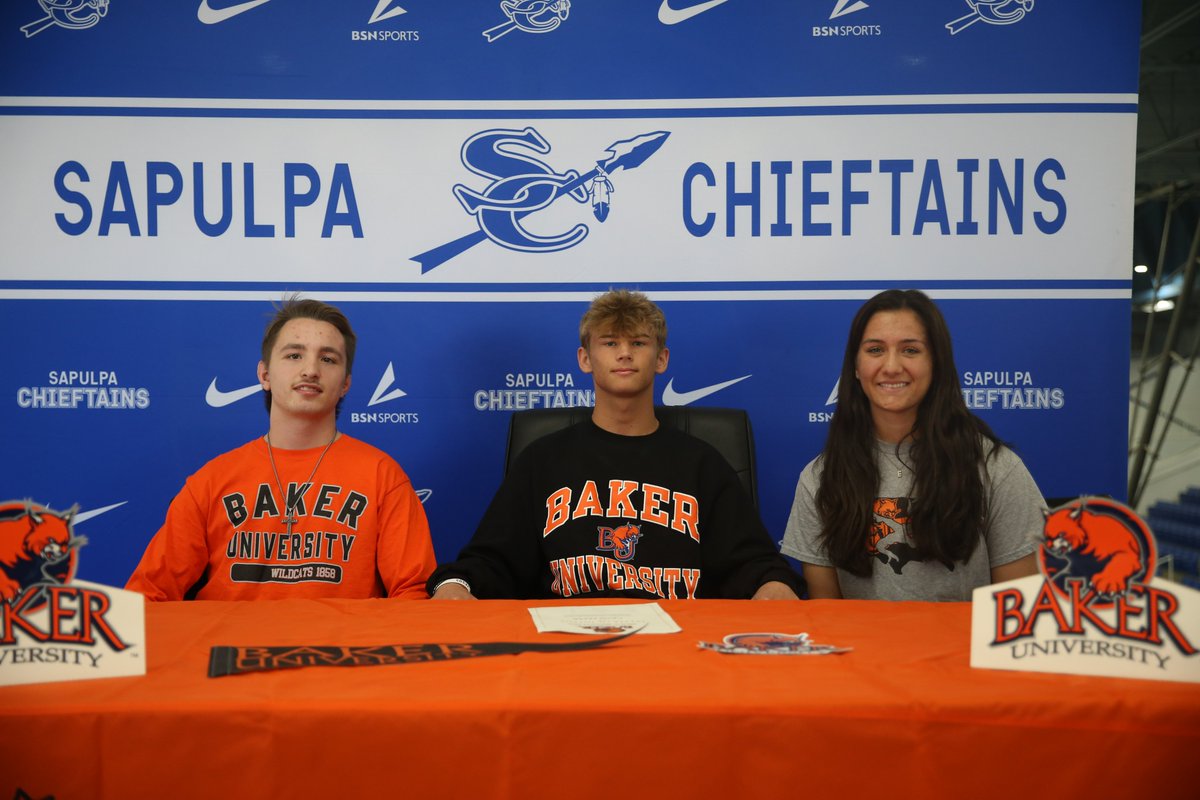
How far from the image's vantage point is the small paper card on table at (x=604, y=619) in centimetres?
121

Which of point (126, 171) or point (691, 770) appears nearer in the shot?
point (691, 770)

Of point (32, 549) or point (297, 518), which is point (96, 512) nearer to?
point (297, 518)

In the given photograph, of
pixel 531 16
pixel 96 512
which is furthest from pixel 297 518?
pixel 531 16

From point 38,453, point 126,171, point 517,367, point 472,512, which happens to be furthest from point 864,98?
point 38,453

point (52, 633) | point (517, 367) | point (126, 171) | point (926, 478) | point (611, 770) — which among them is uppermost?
point (126, 171)

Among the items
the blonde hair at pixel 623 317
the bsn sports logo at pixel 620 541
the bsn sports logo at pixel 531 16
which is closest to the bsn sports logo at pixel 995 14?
the bsn sports logo at pixel 531 16

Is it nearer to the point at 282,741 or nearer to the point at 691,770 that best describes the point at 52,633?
the point at 282,741

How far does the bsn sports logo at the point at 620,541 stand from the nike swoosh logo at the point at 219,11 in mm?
2034

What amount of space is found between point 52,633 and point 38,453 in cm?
219

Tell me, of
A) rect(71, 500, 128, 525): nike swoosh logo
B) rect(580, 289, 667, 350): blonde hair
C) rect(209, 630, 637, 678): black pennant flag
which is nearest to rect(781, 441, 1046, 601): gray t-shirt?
rect(580, 289, 667, 350): blonde hair

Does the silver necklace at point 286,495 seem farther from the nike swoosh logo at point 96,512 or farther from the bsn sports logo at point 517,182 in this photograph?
the nike swoosh logo at point 96,512

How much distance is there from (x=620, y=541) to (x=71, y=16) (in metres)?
2.44

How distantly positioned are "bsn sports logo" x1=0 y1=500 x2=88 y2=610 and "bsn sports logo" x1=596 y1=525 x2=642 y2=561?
3.89 feet

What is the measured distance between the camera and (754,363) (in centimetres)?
282
